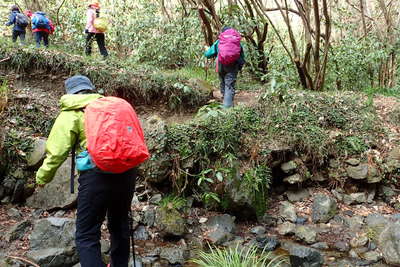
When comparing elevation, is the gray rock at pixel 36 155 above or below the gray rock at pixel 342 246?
above

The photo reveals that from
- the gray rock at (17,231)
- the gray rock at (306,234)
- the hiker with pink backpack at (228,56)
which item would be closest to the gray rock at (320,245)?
the gray rock at (306,234)

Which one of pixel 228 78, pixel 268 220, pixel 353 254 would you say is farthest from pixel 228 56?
pixel 353 254

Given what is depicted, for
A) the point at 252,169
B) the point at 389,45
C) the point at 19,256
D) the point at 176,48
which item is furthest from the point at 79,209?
the point at 389,45

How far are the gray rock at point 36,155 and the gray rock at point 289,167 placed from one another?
157 inches

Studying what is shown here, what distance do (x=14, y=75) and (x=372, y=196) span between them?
7.23 meters

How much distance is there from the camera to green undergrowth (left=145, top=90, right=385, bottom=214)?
5473 mm

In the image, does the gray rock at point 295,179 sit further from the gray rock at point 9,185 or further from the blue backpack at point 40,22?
the blue backpack at point 40,22

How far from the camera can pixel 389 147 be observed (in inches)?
246

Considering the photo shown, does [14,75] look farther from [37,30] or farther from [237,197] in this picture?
[237,197]

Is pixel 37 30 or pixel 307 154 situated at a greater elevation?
pixel 37 30

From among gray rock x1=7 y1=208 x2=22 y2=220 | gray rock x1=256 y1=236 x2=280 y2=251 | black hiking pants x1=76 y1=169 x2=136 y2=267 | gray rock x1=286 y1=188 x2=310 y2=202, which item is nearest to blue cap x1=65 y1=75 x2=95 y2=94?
black hiking pants x1=76 y1=169 x2=136 y2=267

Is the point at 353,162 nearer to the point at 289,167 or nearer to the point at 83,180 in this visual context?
the point at 289,167

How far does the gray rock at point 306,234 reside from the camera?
4938 millimetres

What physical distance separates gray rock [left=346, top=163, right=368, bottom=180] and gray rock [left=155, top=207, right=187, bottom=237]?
3.14m
